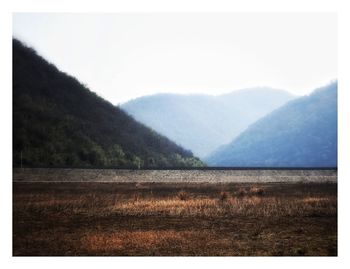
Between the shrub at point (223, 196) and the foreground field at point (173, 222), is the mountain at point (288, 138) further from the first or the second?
the foreground field at point (173, 222)

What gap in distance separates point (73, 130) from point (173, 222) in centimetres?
2045

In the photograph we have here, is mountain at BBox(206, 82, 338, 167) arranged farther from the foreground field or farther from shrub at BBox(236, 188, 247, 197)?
the foreground field

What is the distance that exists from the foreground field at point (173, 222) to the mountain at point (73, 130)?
9287 mm

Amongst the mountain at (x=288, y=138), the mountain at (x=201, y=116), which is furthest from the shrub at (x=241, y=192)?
the mountain at (x=201, y=116)

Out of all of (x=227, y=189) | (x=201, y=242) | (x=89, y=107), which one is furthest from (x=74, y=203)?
(x=89, y=107)

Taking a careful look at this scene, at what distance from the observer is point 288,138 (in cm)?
2750

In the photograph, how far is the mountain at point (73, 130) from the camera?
2639cm

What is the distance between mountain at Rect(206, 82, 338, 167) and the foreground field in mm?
6890

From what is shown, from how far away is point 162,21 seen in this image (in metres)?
13.5

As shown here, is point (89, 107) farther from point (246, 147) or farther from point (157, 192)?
point (157, 192)

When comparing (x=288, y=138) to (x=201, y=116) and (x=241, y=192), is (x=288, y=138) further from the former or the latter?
(x=241, y=192)

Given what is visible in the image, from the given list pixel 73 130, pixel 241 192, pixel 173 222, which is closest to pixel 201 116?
pixel 73 130

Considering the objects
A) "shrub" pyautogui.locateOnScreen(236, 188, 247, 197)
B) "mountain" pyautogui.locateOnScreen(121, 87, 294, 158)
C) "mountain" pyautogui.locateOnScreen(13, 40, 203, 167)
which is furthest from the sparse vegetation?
"mountain" pyautogui.locateOnScreen(121, 87, 294, 158)
